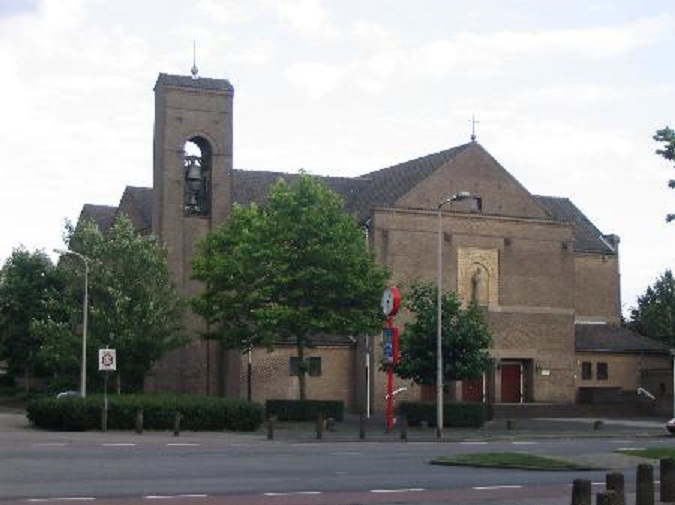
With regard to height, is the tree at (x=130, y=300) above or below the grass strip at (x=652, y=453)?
above

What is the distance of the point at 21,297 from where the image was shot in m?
75.3

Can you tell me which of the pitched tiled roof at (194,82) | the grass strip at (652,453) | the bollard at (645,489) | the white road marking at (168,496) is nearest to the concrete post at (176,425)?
the grass strip at (652,453)

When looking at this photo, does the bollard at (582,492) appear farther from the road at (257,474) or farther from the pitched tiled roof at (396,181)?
the pitched tiled roof at (396,181)

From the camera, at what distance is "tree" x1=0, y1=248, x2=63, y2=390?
7500cm

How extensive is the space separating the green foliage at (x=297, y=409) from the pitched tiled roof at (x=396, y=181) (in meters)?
15.0

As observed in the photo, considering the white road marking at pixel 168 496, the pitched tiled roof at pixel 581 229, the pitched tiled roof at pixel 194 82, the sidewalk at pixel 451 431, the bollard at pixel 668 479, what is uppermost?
the pitched tiled roof at pixel 194 82

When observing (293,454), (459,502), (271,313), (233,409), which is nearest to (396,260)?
(271,313)

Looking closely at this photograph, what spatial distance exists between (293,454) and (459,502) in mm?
12288

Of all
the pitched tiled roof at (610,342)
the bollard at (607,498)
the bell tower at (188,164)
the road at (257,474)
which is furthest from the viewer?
the pitched tiled roof at (610,342)

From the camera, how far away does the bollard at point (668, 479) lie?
17.1 m

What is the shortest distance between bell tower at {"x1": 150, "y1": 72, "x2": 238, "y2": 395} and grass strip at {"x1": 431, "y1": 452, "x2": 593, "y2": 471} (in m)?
32.4

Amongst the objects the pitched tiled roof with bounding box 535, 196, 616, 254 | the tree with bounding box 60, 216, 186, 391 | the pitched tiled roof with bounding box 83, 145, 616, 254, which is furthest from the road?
the pitched tiled roof with bounding box 535, 196, 616, 254

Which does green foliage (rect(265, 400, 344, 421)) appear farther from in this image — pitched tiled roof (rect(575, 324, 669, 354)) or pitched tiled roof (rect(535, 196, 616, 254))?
pitched tiled roof (rect(535, 196, 616, 254))

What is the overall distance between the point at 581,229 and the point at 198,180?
30094 mm
